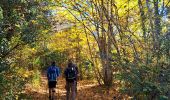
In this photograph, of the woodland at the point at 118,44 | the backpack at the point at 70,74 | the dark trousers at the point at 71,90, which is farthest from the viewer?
the dark trousers at the point at 71,90

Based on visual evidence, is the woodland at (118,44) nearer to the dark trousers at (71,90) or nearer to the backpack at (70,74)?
the backpack at (70,74)

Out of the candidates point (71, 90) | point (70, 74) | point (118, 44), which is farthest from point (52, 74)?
point (118, 44)

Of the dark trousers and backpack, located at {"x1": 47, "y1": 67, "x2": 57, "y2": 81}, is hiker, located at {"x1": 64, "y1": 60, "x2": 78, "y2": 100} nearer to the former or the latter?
the dark trousers

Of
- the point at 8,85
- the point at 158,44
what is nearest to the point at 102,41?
the point at 8,85

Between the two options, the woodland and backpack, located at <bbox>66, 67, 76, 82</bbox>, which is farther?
backpack, located at <bbox>66, 67, 76, 82</bbox>

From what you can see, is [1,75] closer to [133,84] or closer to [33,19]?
[33,19]

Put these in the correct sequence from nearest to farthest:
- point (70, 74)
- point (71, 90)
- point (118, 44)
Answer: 1. point (118, 44)
2. point (70, 74)
3. point (71, 90)

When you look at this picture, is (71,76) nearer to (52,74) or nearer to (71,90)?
(71,90)

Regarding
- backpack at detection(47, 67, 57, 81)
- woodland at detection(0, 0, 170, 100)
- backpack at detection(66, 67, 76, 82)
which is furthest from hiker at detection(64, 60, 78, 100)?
woodland at detection(0, 0, 170, 100)

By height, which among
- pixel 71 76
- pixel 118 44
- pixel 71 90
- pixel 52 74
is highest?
pixel 118 44

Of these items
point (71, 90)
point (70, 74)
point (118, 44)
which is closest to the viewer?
point (118, 44)

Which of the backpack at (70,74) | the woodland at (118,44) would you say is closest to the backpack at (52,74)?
the backpack at (70,74)

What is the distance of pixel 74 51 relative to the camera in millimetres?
30062

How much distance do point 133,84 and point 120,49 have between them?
2.45 meters
